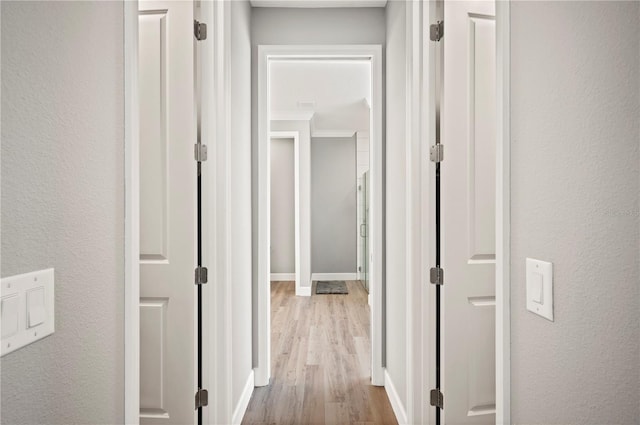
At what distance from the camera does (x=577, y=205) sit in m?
0.81

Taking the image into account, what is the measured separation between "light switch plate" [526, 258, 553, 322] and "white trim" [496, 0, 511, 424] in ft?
0.26

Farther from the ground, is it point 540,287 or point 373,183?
point 373,183

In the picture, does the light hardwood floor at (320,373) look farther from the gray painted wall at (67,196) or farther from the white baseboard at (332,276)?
the white baseboard at (332,276)

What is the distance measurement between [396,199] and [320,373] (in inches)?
61.0

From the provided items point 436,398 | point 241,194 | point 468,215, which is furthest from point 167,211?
point 436,398

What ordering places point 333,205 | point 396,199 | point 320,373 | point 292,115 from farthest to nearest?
1. point 333,205
2. point 292,115
3. point 320,373
4. point 396,199

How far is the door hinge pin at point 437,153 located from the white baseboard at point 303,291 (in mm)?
4688

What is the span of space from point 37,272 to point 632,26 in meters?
1.06

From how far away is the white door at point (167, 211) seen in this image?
2010 millimetres

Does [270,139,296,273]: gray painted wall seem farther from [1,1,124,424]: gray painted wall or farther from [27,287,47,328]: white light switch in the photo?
[27,287,47,328]: white light switch

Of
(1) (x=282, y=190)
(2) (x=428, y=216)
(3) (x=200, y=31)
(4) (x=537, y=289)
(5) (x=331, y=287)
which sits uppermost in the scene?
(3) (x=200, y=31)

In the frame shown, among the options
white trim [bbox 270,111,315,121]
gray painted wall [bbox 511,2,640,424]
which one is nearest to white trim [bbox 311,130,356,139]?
white trim [bbox 270,111,315,121]

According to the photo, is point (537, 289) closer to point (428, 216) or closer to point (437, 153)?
point (428, 216)

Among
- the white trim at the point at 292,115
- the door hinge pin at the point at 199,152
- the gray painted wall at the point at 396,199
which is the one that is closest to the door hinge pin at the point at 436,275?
the gray painted wall at the point at 396,199
